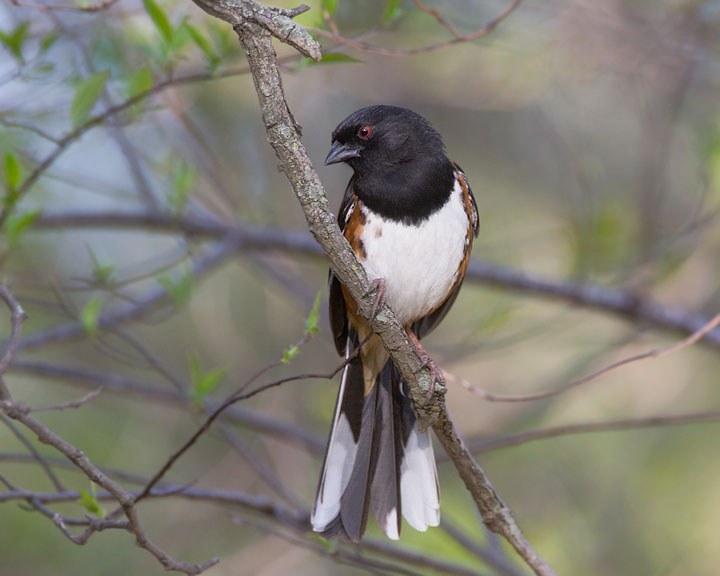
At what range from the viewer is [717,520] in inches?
177

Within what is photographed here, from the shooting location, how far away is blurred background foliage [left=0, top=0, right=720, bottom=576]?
151 inches

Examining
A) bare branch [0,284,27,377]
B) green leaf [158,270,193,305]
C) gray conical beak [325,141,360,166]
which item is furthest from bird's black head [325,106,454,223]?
bare branch [0,284,27,377]

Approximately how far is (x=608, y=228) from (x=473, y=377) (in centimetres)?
137

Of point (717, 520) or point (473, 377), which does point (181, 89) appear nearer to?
point (473, 377)

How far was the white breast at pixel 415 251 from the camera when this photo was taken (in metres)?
2.68

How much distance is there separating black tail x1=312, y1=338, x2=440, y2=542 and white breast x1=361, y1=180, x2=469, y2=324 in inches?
14.2

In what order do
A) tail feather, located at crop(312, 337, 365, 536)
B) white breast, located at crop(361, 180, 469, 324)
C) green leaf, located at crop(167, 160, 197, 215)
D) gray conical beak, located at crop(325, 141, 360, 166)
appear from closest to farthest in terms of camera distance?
tail feather, located at crop(312, 337, 365, 536) → white breast, located at crop(361, 180, 469, 324) → gray conical beak, located at crop(325, 141, 360, 166) → green leaf, located at crop(167, 160, 197, 215)

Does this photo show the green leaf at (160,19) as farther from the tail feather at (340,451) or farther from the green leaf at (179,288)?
the tail feather at (340,451)

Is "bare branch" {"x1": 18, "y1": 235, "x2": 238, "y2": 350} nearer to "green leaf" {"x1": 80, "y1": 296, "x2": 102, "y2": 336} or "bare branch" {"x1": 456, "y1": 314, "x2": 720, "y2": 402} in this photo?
"green leaf" {"x1": 80, "y1": 296, "x2": 102, "y2": 336}

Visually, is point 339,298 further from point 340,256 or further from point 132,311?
point 132,311

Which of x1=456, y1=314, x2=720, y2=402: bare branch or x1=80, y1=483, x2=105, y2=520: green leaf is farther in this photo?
x1=456, y1=314, x2=720, y2=402: bare branch

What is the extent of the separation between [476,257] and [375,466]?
2.28 m

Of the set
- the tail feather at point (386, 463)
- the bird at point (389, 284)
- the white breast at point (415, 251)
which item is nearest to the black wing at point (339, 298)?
the bird at point (389, 284)

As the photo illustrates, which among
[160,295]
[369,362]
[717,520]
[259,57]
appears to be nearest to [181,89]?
[160,295]
